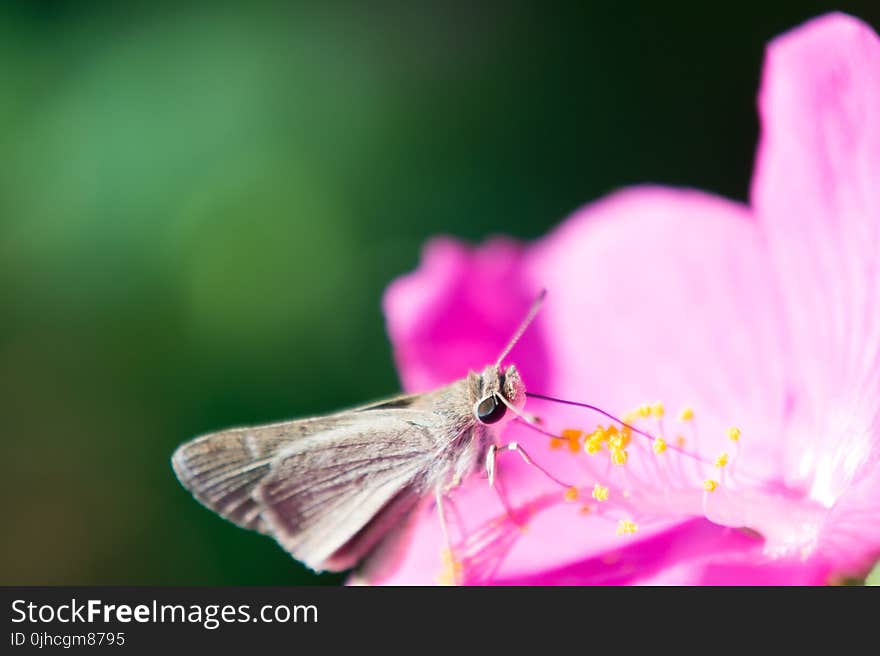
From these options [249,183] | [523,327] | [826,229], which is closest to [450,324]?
[523,327]

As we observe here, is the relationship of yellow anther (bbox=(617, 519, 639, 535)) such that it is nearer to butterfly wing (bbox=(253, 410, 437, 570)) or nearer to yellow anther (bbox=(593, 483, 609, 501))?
yellow anther (bbox=(593, 483, 609, 501))

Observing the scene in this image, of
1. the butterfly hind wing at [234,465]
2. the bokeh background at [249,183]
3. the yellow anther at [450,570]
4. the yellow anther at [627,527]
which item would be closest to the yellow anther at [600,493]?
the yellow anther at [627,527]

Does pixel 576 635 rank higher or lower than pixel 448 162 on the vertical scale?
lower

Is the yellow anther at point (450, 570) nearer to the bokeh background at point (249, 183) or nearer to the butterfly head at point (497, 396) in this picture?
the butterfly head at point (497, 396)

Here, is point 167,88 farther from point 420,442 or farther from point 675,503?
point 675,503

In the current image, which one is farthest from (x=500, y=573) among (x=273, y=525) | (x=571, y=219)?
(x=571, y=219)

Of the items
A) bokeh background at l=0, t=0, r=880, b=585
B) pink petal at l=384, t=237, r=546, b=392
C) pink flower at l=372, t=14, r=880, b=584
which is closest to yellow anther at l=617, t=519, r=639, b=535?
pink flower at l=372, t=14, r=880, b=584

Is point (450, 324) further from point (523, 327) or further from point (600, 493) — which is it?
point (600, 493)
